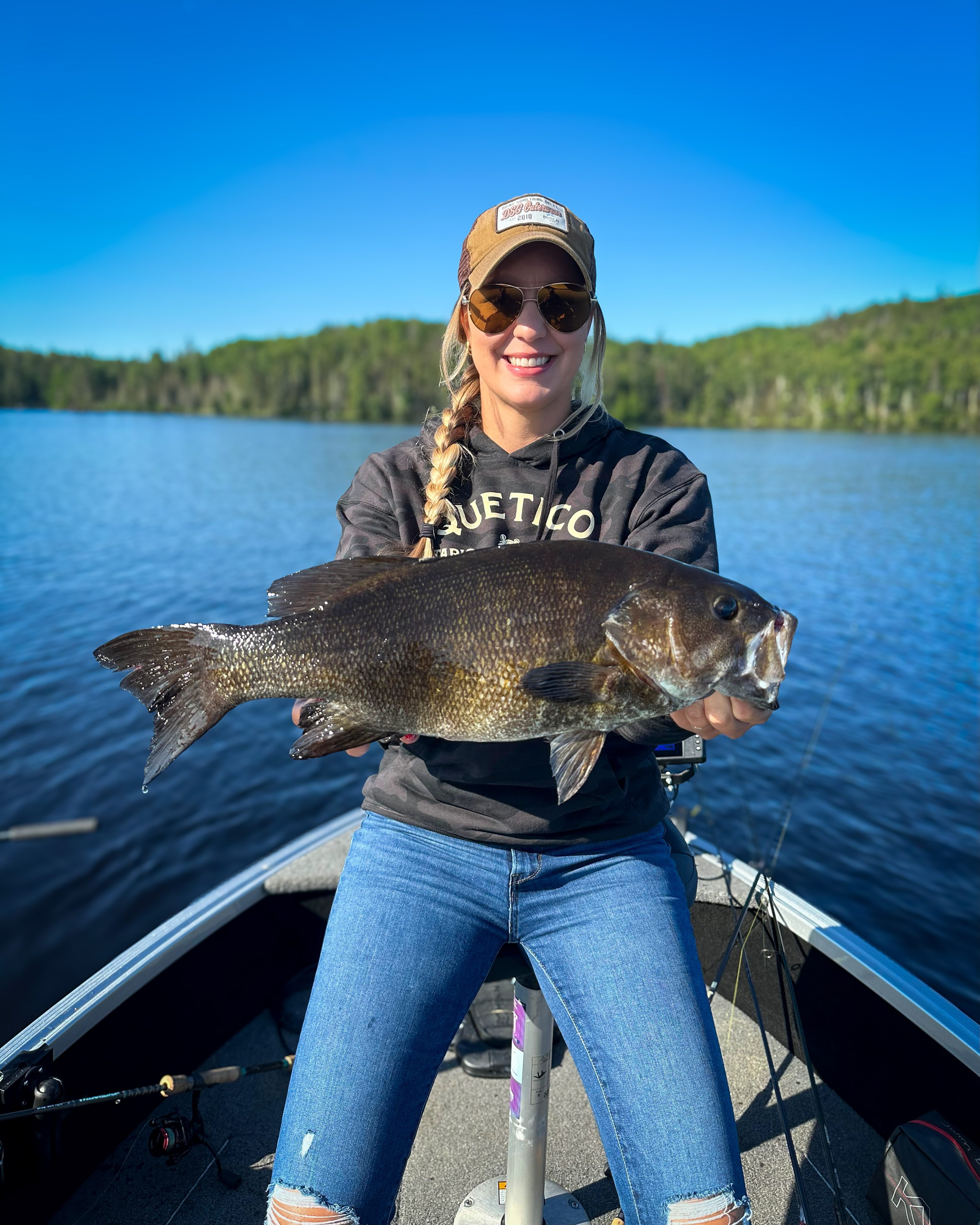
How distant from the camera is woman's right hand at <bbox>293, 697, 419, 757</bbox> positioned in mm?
2361

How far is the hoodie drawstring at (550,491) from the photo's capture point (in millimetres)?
2836

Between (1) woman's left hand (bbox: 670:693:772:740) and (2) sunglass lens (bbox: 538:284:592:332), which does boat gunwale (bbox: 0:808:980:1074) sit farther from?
(2) sunglass lens (bbox: 538:284:592:332)

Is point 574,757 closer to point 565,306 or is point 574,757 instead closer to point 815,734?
point 565,306

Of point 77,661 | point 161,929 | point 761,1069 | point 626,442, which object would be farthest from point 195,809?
point 626,442

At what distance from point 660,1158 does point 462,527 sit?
81.0 inches

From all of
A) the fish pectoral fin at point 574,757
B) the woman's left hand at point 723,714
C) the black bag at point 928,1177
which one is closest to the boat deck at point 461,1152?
the black bag at point 928,1177

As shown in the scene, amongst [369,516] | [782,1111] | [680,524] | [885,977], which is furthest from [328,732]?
[885,977]

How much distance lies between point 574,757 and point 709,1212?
120 centimetres

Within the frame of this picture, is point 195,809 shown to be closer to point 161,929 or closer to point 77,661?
point 77,661

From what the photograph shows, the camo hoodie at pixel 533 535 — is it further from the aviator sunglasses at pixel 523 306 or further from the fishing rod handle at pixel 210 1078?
the fishing rod handle at pixel 210 1078

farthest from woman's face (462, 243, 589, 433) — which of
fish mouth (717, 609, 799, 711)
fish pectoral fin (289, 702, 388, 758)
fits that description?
fish pectoral fin (289, 702, 388, 758)

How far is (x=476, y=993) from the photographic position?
2.34 m

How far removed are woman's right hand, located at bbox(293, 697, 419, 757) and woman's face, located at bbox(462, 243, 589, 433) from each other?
4.35 feet

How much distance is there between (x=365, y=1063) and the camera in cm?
212
